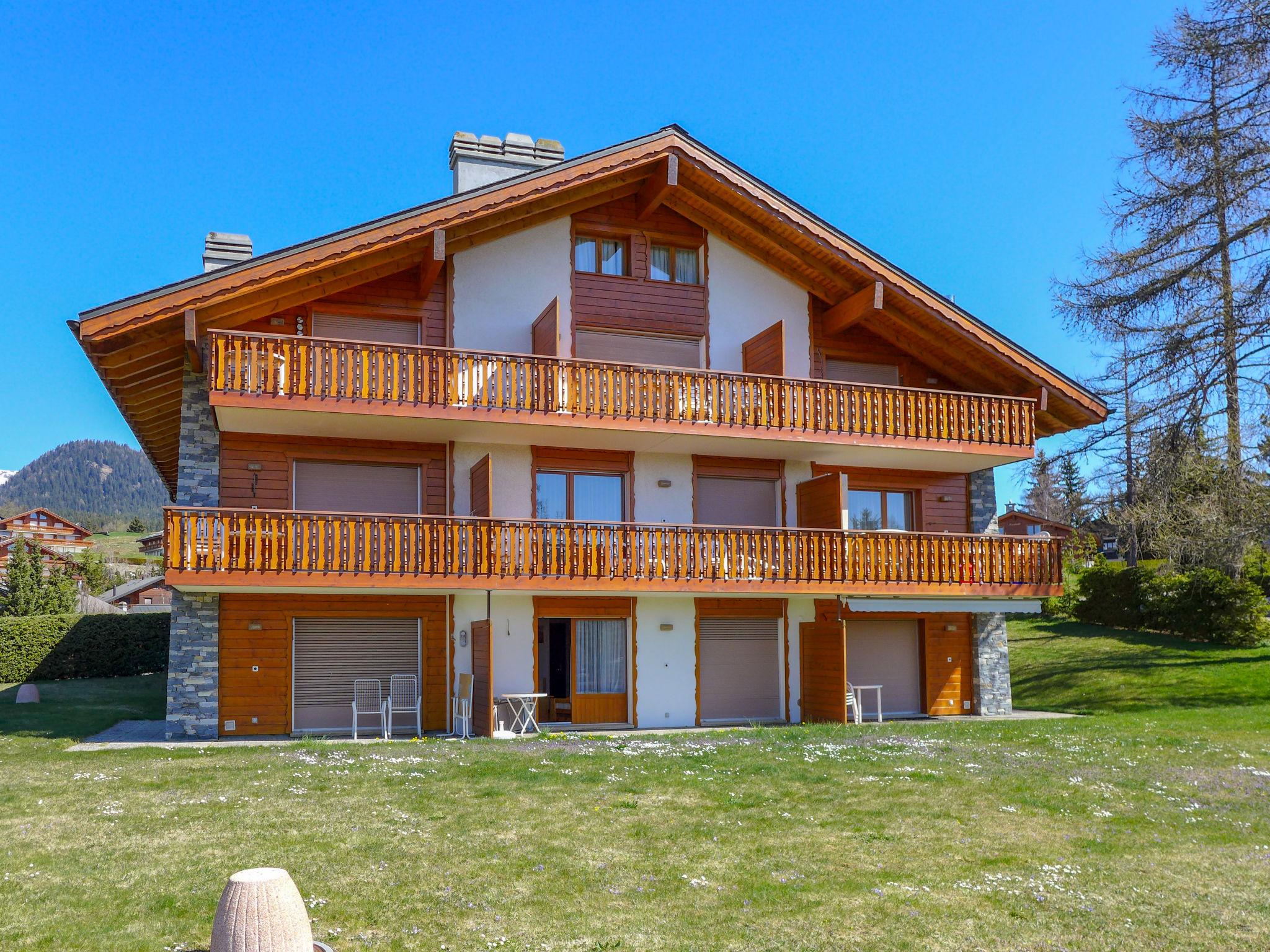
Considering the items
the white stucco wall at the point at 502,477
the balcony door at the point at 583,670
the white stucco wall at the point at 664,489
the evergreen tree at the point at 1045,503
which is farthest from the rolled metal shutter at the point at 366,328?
the evergreen tree at the point at 1045,503

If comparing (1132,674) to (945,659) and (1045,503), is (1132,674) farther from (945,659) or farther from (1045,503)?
(1045,503)

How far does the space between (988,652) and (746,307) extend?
27.3ft

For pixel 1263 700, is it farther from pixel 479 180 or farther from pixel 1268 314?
pixel 479 180

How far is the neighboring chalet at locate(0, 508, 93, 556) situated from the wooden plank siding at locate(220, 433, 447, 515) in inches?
4003

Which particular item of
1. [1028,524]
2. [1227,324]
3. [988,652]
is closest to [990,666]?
[988,652]

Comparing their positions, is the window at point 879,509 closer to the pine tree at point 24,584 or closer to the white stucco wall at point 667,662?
the white stucco wall at point 667,662

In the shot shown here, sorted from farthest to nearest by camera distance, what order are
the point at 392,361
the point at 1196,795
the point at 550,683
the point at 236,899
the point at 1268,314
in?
1. the point at 1268,314
2. the point at 550,683
3. the point at 392,361
4. the point at 1196,795
5. the point at 236,899

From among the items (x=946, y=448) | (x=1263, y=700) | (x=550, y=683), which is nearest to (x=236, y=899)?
(x=550, y=683)

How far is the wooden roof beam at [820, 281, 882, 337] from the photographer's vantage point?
19.8 metres

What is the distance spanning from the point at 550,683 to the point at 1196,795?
10.6 meters

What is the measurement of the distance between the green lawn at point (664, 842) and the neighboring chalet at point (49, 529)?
107422 mm

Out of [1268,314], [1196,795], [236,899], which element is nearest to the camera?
[236,899]

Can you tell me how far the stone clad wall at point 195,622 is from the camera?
1677 cm

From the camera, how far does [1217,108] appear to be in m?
25.0
